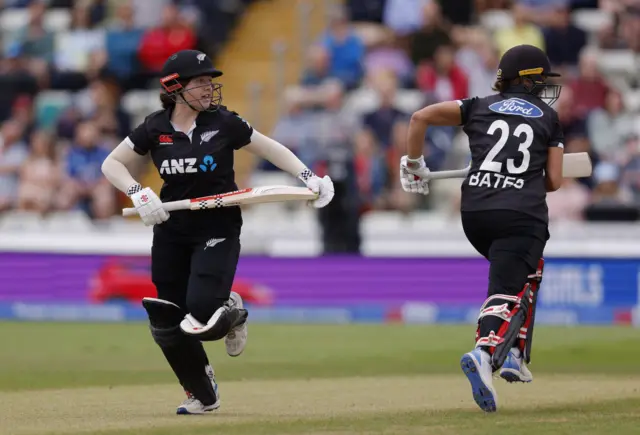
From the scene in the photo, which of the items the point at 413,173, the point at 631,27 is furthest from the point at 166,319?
the point at 631,27

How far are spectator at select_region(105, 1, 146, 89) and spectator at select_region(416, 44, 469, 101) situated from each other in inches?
165

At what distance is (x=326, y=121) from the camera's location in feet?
55.8

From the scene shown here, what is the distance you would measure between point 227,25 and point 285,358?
9.55 metres

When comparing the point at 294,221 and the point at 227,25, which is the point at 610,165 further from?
the point at 227,25

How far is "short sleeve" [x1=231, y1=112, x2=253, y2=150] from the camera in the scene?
7570mm

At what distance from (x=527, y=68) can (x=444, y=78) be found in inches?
392

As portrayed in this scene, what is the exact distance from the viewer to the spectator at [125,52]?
19438 millimetres

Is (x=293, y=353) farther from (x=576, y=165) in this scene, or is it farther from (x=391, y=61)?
(x=391, y=61)

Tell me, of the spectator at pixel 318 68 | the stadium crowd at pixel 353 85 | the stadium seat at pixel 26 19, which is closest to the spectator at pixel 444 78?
the stadium crowd at pixel 353 85

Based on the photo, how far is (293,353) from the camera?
1180 centimetres

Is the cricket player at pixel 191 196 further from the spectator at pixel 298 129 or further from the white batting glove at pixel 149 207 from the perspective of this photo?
the spectator at pixel 298 129

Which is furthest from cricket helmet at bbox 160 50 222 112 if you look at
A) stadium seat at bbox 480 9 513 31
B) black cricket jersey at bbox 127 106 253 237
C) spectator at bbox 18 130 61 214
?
stadium seat at bbox 480 9 513 31

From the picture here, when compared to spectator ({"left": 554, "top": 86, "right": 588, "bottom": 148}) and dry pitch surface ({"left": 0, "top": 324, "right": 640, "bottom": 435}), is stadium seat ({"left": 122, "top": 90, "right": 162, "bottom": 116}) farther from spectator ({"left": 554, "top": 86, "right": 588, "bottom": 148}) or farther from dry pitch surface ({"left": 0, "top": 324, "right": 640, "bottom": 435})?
dry pitch surface ({"left": 0, "top": 324, "right": 640, "bottom": 435})

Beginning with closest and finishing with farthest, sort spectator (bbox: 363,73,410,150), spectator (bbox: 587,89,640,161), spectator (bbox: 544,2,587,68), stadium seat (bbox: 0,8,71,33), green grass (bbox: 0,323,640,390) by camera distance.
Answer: green grass (bbox: 0,323,640,390) → spectator (bbox: 587,89,640,161) → spectator (bbox: 363,73,410,150) → spectator (bbox: 544,2,587,68) → stadium seat (bbox: 0,8,71,33)
